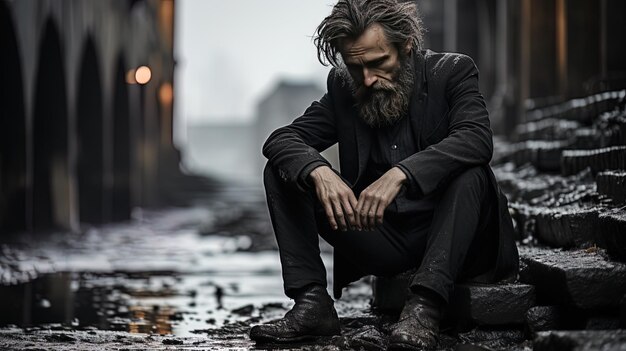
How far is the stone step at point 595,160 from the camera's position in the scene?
6.42 metres

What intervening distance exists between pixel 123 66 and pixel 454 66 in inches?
673

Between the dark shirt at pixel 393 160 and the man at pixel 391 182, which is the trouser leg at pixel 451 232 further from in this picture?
the dark shirt at pixel 393 160

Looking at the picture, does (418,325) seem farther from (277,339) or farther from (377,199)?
(277,339)

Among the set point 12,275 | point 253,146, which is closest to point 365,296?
point 12,275

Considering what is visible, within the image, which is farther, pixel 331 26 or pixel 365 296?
pixel 365 296

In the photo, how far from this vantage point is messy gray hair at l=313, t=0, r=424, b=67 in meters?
4.48

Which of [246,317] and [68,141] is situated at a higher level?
[68,141]

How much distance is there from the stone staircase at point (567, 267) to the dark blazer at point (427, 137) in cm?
20

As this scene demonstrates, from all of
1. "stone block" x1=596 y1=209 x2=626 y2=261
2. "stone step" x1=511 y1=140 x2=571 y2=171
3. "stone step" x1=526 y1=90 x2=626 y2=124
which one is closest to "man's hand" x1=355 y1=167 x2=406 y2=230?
"stone block" x1=596 y1=209 x2=626 y2=261

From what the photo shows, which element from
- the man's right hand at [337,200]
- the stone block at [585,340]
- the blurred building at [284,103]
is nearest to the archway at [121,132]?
the man's right hand at [337,200]

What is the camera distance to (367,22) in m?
4.48

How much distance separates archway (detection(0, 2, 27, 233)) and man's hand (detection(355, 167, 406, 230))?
835 centimetres

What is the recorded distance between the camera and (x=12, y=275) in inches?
333

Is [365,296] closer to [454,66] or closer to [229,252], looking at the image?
[454,66]
